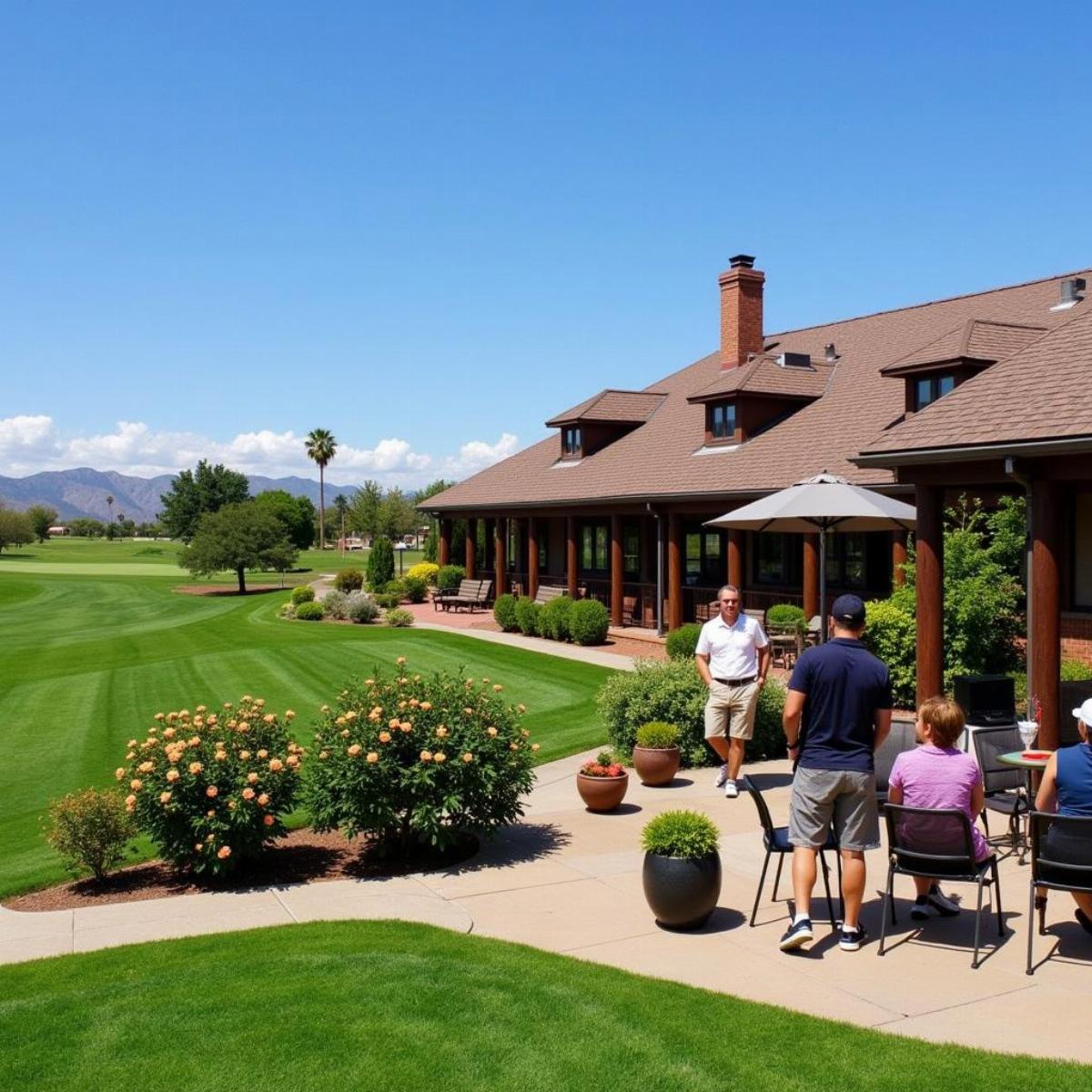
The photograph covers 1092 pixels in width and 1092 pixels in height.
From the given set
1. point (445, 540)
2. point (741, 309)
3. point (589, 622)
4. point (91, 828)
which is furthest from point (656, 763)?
point (445, 540)

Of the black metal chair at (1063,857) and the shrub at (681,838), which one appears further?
the shrub at (681,838)

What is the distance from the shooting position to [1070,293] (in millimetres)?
22188

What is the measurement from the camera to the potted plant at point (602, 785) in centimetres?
1010

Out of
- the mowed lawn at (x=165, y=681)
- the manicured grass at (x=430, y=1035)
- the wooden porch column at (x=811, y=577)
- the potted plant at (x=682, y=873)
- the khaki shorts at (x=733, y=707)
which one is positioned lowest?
the mowed lawn at (x=165, y=681)

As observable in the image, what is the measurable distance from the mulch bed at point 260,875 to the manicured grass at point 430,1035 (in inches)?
81.3

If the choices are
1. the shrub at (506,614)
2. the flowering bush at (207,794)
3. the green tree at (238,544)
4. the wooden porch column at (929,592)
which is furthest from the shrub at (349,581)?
the flowering bush at (207,794)

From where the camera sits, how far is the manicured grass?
4.76 m

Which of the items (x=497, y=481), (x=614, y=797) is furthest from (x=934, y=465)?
(x=497, y=481)

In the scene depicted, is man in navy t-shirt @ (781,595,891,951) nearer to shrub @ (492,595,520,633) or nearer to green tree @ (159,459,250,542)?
shrub @ (492,595,520,633)

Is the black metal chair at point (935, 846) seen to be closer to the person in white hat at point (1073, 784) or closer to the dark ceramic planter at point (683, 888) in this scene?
the person in white hat at point (1073, 784)

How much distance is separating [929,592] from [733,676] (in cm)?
291

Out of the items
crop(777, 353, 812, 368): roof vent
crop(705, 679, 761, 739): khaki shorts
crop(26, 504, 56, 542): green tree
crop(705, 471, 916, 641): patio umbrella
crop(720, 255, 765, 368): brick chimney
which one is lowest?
crop(705, 679, 761, 739): khaki shorts

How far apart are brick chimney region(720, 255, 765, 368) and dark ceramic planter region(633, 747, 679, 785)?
20.1 meters

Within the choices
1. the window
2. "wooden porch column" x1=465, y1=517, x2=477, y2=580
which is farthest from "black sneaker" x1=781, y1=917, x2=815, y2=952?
"wooden porch column" x1=465, y1=517, x2=477, y2=580
